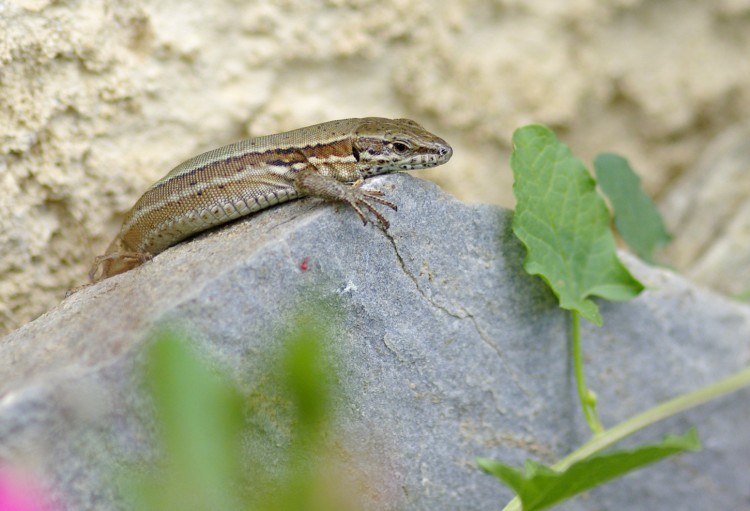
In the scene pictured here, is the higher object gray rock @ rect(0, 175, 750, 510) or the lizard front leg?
the lizard front leg

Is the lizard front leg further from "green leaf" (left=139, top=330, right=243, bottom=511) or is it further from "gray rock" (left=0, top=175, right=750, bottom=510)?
"green leaf" (left=139, top=330, right=243, bottom=511)

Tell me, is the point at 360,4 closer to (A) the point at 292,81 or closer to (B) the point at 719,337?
(A) the point at 292,81

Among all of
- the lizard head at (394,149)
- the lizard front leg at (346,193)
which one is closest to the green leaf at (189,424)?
the lizard front leg at (346,193)

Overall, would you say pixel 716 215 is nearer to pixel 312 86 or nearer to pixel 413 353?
pixel 312 86

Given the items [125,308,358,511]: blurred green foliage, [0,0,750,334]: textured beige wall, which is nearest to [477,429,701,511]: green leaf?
[125,308,358,511]: blurred green foliage

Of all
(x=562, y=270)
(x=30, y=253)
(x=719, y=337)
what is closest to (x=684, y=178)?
(x=719, y=337)

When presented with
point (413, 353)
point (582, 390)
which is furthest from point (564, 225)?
point (413, 353)

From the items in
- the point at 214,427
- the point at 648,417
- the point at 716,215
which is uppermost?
Answer: the point at 214,427
